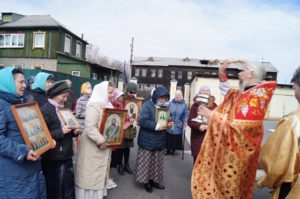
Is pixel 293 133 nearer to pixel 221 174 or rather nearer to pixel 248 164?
pixel 248 164

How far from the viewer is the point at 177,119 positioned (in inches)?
317

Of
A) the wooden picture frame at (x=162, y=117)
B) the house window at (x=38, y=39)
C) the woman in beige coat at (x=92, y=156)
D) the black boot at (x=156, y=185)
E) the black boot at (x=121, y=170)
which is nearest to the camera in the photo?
the woman in beige coat at (x=92, y=156)

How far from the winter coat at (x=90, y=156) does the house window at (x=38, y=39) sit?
2356 cm

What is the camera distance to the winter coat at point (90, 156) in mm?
3883

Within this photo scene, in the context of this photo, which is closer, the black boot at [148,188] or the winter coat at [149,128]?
the winter coat at [149,128]

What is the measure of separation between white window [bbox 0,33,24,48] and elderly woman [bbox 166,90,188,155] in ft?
73.6

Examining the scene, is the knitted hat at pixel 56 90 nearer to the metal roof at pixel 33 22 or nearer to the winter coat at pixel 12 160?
the winter coat at pixel 12 160

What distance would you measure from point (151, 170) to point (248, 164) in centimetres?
262

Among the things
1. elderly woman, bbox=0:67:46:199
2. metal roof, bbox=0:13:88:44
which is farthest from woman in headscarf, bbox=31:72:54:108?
metal roof, bbox=0:13:88:44

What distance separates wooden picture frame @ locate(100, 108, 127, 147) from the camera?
3.89 meters

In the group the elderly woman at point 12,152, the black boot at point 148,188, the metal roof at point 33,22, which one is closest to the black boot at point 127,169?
the black boot at point 148,188

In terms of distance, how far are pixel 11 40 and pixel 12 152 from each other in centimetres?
2730

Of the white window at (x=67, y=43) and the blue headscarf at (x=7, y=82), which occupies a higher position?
the white window at (x=67, y=43)

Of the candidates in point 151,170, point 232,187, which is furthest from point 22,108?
point 151,170
